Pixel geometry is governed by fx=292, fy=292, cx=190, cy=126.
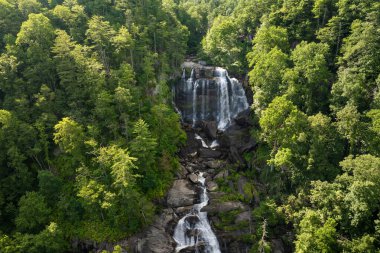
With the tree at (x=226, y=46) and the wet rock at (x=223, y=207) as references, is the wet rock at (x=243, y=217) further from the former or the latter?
the tree at (x=226, y=46)

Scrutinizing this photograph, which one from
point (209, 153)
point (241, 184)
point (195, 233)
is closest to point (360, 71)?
point (241, 184)

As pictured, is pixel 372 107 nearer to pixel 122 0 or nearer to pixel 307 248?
pixel 307 248

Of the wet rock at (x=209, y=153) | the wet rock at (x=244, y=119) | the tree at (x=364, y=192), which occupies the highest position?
the tree at (x=364, y=192)

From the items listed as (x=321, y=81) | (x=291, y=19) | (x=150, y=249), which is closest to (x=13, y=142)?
(x=150, y=249)

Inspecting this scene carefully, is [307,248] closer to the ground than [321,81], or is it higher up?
closer to the ground

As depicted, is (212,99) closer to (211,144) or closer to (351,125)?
(211,144)

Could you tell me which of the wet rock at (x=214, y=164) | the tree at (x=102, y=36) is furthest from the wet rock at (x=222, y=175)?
the tree at (x=102, y=36)
